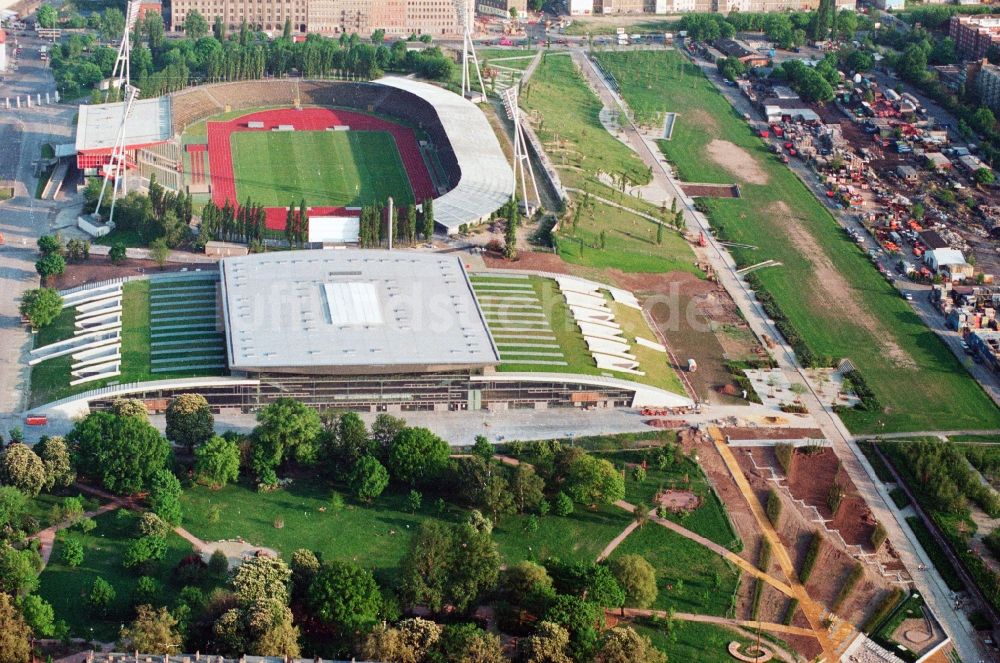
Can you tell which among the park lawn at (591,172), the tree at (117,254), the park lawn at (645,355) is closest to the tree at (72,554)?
the park lawn at (645,355)

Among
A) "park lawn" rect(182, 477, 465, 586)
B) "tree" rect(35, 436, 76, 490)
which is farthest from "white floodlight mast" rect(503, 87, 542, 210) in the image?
"tree" rect(35, 436, 76, 490)

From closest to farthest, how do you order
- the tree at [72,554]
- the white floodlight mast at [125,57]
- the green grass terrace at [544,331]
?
the tree at [72,554]
the green grass terrace at [544,331]
the white floodlight mast at [125,57]

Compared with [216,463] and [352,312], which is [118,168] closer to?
[352,312]

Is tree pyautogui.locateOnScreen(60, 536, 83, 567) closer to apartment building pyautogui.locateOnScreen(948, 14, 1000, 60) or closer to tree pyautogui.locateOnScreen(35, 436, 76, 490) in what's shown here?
tree pyautogui.locateOnScreen(35, 436, 76, 490)

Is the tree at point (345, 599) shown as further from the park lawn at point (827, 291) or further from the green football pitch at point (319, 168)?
the green football pitch at point (319, 168)

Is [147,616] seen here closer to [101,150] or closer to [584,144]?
[101,150]

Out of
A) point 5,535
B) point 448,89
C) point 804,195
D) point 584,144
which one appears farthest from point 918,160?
point 5,535
